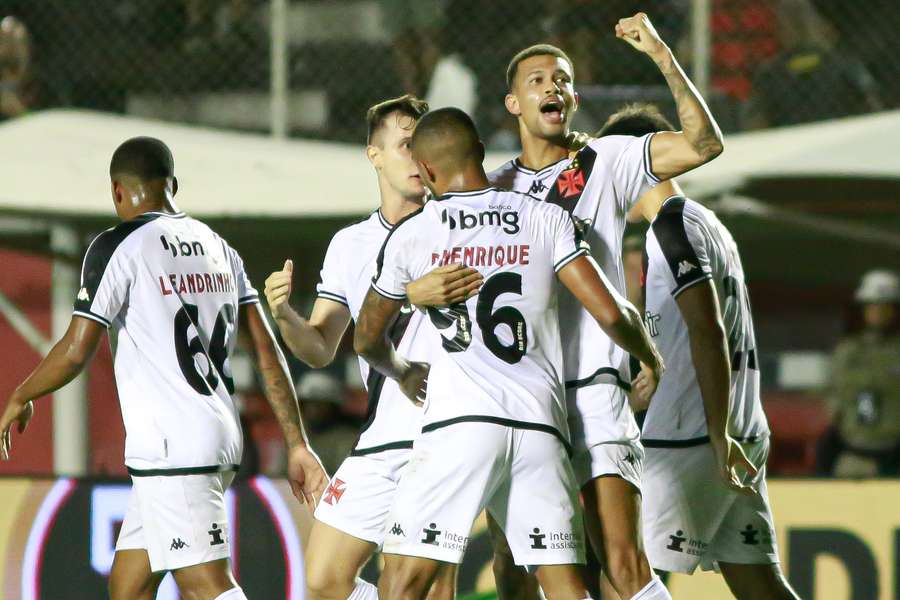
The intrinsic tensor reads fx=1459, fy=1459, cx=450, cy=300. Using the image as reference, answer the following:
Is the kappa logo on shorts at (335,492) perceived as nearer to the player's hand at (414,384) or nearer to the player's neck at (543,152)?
the player's hand at (414,384)

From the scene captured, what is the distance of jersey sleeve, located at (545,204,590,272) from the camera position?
4008mm

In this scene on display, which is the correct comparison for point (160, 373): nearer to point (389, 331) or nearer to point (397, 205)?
point (389, 331)

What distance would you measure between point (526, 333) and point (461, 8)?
5.26 meters

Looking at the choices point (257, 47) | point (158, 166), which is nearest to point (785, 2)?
point (257, 47)

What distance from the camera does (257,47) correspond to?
9.28 metres

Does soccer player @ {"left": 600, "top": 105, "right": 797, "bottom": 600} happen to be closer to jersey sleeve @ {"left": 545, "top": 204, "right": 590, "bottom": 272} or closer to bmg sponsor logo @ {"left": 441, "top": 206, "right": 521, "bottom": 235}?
jersey sleeve @ {"left": 545, "top": 204, "right": 590, "bottom": 272}

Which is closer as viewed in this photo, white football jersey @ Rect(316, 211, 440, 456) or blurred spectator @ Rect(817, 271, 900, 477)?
white football jersey @ Rect(316, 211, 440, 456)

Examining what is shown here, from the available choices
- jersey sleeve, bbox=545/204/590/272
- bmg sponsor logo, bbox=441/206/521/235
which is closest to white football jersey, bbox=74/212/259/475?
bmg sponsor logo, bbox=441/206/521/235

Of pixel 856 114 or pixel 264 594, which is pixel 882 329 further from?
pixel 264 594

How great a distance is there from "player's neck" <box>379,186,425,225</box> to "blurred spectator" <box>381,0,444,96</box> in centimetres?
377

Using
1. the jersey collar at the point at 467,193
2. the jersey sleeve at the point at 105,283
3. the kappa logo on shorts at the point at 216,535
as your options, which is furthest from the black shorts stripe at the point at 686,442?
the jersey sleeve at the point at 105,283

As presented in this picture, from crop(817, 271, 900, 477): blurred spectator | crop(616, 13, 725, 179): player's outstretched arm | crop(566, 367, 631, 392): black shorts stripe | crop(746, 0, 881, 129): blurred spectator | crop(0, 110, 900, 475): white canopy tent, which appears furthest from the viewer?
crop(746, 0, 881, 129): blurred spectator

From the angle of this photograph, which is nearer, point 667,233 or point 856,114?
point 667,233

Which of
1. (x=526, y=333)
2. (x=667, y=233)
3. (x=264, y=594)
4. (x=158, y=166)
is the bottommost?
(x=264, y=594)
